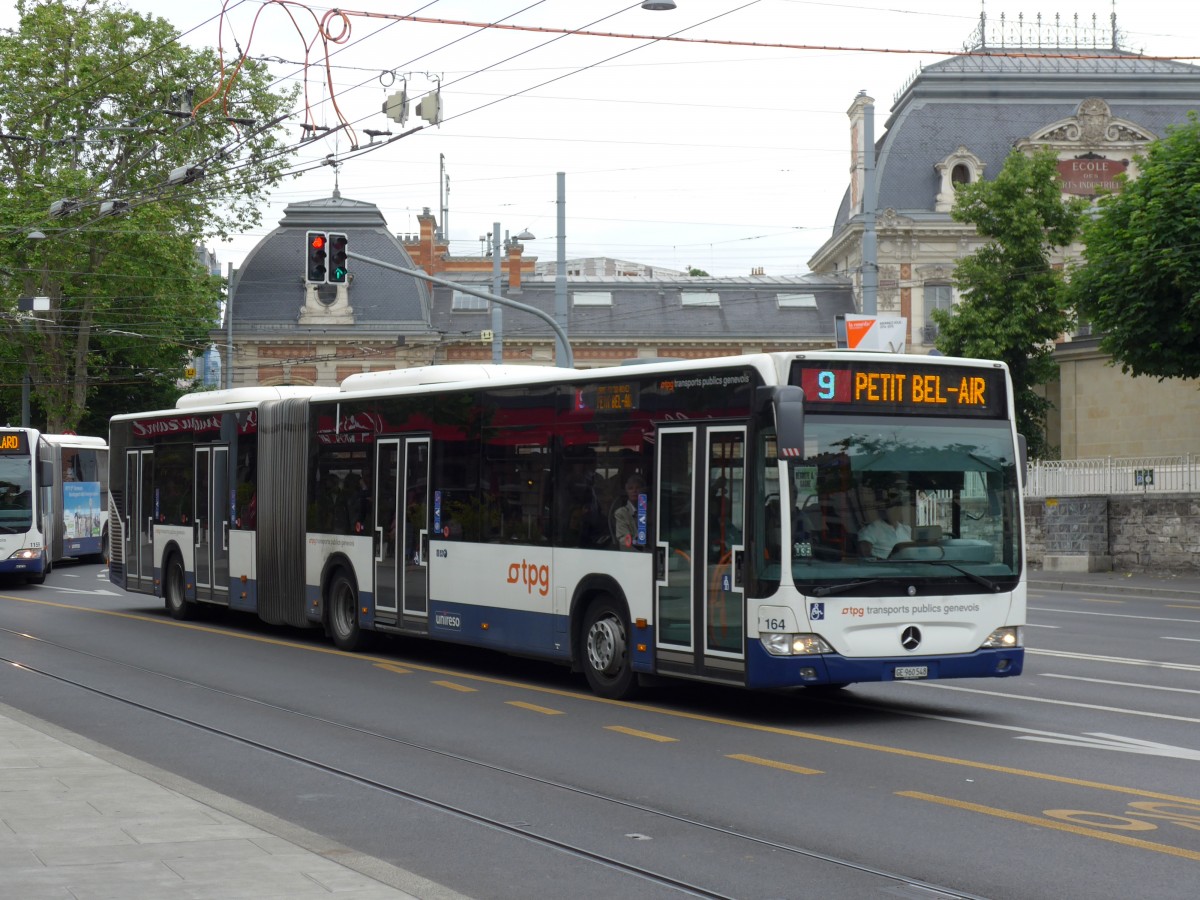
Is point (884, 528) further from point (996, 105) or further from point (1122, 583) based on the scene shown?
point (996, 105)

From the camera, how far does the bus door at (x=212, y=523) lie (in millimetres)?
22047

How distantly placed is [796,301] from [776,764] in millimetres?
66379

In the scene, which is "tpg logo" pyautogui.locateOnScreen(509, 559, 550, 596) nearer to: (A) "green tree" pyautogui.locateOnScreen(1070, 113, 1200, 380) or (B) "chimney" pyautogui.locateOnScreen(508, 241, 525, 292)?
(A) "green tree" pyautogui.locateOnScreen(1070, 113, 1200, 380)

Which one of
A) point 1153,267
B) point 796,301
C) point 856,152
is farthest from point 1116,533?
point 796,301

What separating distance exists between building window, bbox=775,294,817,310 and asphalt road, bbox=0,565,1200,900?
5776 centimetres

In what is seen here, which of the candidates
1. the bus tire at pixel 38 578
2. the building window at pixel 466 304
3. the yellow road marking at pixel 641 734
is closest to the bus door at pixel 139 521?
the bus tire at pixel 38 578

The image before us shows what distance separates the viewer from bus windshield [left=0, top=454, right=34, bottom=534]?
32531mm

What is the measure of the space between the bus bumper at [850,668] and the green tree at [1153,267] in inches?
862

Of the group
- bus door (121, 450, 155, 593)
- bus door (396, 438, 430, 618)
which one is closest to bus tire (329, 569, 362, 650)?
bus door (396, 438, 430, 618)

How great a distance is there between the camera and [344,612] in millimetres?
19000

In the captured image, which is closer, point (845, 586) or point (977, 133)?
point (845, 586)

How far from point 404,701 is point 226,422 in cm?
888

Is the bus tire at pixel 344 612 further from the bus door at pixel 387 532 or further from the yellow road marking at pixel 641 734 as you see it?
the yellow road marking at pixel 641 734

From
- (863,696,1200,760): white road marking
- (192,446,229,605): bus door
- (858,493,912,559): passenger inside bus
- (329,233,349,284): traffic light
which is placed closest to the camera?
(863,696,1200,760): white road marking
